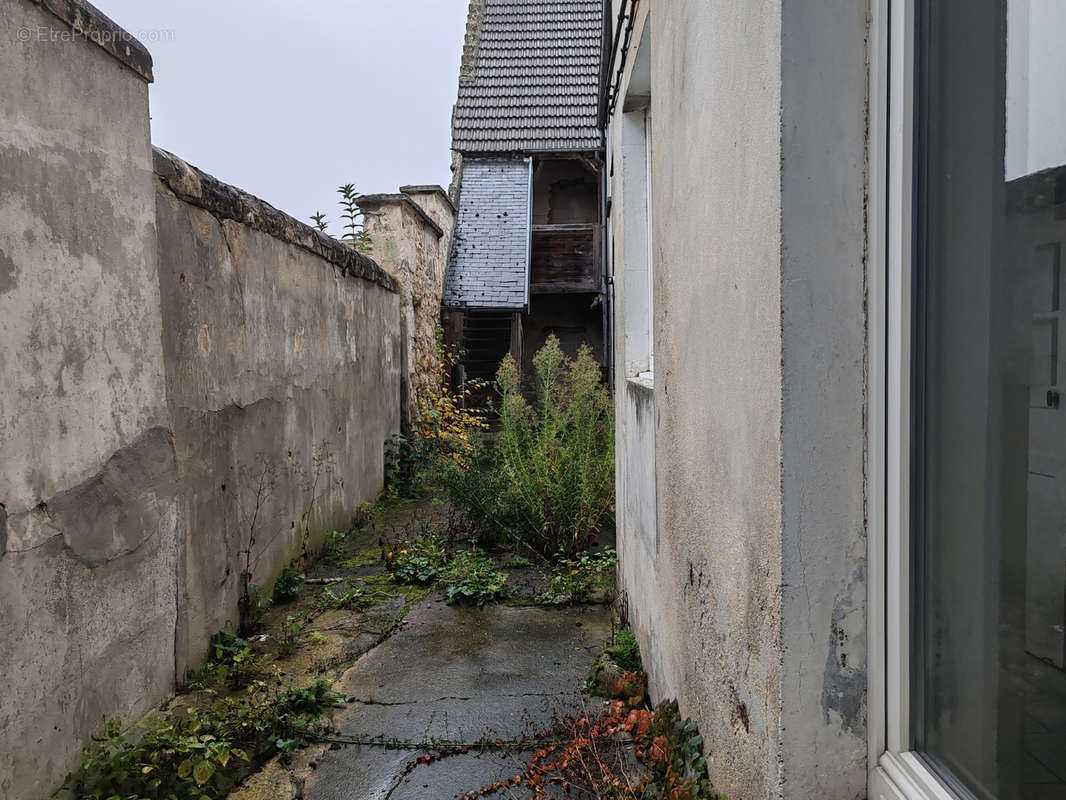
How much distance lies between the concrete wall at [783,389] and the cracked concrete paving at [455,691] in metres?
1.18

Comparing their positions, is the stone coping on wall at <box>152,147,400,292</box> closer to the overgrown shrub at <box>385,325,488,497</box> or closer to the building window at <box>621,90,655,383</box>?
the building window at <box>621,90,655,383</box>

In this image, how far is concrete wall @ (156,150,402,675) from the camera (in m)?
3.04

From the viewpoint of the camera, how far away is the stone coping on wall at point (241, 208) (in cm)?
297

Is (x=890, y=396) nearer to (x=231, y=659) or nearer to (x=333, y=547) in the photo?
(x=231, y=659)

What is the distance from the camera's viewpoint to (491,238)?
12.2m

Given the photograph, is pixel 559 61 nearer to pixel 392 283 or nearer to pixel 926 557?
pixel 392 283

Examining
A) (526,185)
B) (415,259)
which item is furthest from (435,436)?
(526,185)

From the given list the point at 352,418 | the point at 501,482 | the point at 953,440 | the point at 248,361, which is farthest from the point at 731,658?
the point at 352,418

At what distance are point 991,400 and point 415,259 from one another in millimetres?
8339

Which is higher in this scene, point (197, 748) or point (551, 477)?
point (551, 477)

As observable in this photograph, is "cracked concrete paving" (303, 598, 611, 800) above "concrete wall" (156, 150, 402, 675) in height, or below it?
below

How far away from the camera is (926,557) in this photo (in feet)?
3.50

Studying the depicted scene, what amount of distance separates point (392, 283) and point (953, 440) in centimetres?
702

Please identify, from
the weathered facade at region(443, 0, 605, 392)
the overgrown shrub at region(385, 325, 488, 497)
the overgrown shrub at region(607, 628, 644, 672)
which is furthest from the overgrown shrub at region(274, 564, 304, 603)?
the weathered facade at region(443, 0, 605, 392)
